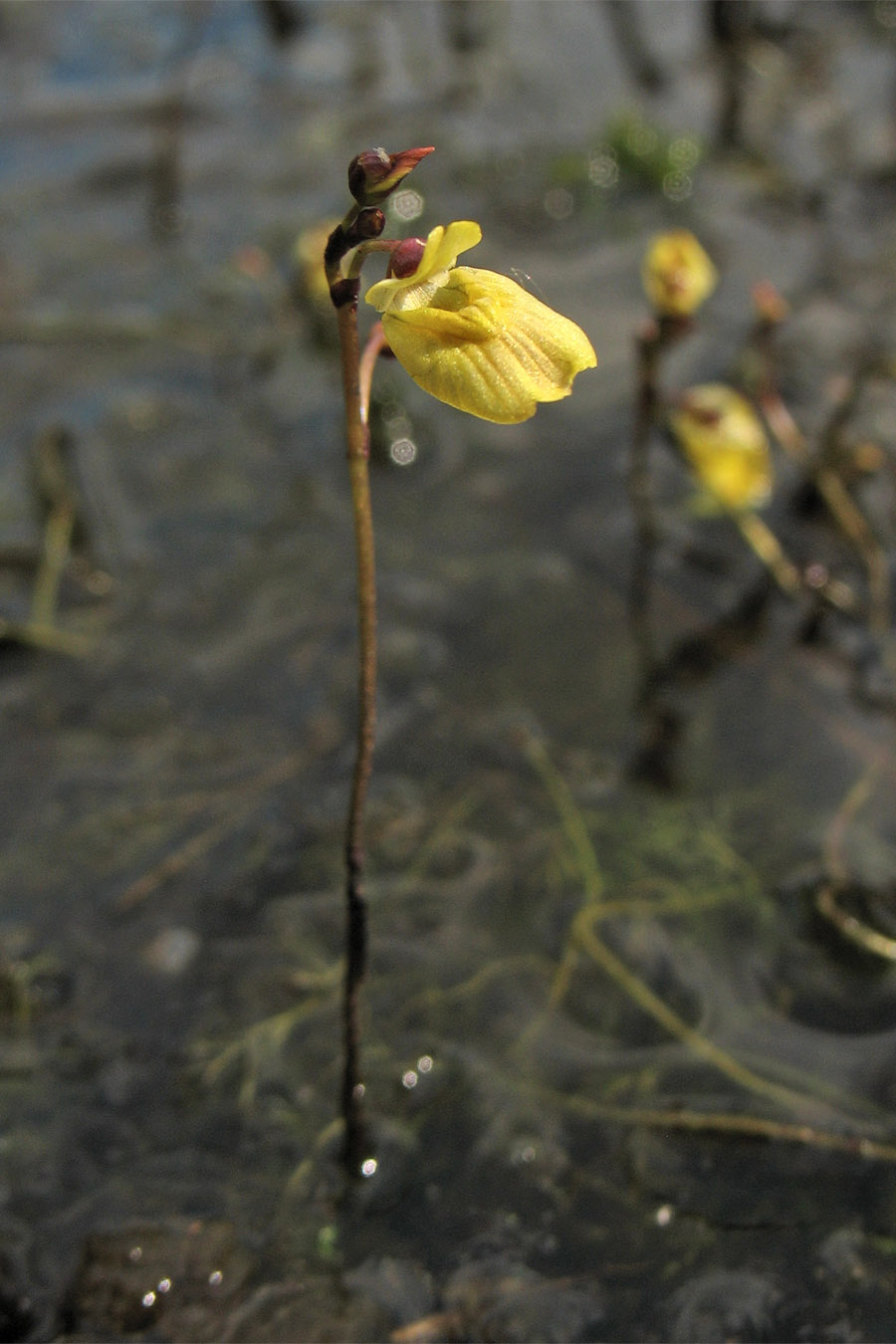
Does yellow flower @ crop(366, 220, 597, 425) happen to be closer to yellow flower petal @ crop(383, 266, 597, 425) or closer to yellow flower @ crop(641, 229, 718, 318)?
yellow flower petal @ crop(383, 266, 597, 425)

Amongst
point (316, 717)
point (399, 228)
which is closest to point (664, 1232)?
point (316, 717)

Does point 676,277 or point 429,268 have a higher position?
point 676,277

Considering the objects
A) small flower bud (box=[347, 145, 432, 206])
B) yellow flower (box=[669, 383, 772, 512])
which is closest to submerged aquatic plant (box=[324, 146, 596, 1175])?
small flower bud (box=[347, 145, 432, 206])

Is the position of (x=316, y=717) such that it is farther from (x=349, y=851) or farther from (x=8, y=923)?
(x=349, y=851)

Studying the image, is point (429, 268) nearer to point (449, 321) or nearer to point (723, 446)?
point (449, 321)

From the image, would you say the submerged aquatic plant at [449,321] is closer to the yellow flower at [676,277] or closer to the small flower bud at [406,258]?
the small flower bud at [406,258]

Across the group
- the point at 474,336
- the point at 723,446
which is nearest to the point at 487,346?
the point at 474,336

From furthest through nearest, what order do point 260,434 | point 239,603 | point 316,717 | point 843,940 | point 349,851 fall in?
point 260,434 < point 239,603 < point 316,717 < point 843,940 < point 349,851
